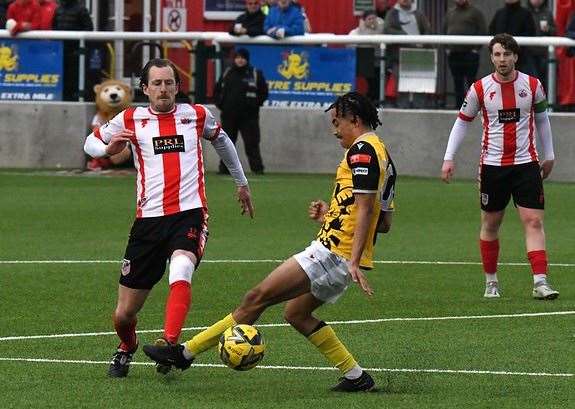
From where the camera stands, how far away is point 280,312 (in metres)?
14.5

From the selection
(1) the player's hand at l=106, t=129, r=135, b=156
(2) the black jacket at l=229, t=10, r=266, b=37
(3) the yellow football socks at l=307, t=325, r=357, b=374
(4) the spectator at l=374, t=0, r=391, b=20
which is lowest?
(3) the yellow football socks at l=307, t=325, r=357, b=374

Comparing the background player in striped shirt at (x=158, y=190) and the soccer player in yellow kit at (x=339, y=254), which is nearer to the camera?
the soccer player in yellow kit at (x=339, y=254)

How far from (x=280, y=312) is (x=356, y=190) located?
168 inches

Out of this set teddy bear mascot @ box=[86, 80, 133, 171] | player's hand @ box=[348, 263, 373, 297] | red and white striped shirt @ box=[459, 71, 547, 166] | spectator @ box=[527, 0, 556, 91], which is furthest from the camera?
teddy bear mascot @ box=[86, 80, 133, 171]

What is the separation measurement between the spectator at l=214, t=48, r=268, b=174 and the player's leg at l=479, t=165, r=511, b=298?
13.3m

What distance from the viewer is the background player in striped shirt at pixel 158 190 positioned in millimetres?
11141

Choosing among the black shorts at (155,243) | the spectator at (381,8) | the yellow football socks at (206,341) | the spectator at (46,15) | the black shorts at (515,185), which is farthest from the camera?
the spectator at (381,8)

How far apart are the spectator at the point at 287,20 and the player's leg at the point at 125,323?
18.1 m

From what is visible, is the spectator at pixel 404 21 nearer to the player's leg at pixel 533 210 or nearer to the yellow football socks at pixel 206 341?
the player's leg at pixel 533 210

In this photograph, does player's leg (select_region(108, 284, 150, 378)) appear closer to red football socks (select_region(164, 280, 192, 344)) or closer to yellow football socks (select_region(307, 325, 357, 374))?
red football socks (select_region(164, 280, 192, 344))

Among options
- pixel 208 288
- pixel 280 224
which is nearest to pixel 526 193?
pixel 208 288

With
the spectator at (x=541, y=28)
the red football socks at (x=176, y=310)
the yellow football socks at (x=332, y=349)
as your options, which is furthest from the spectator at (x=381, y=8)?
the yellow football socks at (x=332, y=349)

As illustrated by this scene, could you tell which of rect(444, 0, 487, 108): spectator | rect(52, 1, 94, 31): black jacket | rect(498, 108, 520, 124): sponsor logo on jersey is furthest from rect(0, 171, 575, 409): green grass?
rect(52, 1, 94, 31): black jacket

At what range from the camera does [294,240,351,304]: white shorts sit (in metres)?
10.4
